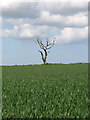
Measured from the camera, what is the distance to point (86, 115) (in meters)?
5.57

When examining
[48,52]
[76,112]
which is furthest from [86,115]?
[48,52]

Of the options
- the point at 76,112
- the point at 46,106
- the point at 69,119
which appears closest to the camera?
the point at 69,119

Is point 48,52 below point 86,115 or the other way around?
the other way around

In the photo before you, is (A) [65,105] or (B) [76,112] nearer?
(B) [76,112]

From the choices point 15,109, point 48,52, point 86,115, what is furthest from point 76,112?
point 48,52

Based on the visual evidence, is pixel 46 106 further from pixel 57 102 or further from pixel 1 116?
pixel 1 116

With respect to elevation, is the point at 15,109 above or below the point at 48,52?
below

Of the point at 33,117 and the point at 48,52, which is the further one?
the point at 48,52

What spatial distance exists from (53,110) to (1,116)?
135cm

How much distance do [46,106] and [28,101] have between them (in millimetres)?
940

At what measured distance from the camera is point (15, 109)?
605 centimetres

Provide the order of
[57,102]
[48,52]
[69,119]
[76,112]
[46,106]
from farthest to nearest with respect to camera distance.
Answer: [48,52], [57,102], [46,106], [76,112], [69,119]

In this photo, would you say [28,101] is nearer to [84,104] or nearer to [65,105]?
[65,105]

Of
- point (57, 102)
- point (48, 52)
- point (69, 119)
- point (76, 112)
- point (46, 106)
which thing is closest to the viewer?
point (69, 119)
